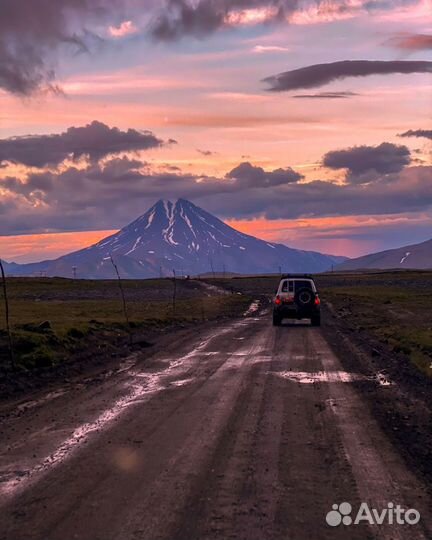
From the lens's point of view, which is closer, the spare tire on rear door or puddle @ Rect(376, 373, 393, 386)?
puddle @ Rect(376, 373, 393, 386)

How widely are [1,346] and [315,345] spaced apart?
1134 centimetres

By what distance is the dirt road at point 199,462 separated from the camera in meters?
7.09

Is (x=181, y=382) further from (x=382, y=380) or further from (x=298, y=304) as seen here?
(x=298, y=304)

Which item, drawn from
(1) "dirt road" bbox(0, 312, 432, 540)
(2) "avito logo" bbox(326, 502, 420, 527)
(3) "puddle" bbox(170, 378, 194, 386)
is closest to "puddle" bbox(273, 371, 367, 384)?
(1) "dirt road" bbox(0, 312, 432, 540)

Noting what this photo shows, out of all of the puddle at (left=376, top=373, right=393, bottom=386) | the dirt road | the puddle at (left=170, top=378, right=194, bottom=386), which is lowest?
the puddle at (left=376, top=373, right=393, bottom=386)

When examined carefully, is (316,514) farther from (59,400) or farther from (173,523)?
(59,400)

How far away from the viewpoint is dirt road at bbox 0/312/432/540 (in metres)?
7.09

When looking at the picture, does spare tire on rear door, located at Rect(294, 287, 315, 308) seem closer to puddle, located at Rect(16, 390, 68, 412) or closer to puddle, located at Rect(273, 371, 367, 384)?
puddle, located at Rect(273, 371, 367, 384)

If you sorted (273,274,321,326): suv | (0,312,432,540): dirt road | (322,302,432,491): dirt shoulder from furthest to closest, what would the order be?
(273,274,321,326): suv → (322,302,432,491): dirt shoulder → (0,312,432,540): dirt road

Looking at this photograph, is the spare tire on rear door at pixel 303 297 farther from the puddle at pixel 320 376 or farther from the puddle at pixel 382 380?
the puddle at pixel 382 380

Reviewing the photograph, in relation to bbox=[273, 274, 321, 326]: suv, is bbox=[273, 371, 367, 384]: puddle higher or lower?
lower

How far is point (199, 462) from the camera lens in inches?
372

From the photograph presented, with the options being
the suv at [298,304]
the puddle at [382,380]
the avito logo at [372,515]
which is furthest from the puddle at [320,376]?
the suv at [298,304]

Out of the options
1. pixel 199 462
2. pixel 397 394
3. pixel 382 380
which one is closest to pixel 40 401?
pixel 199 462
